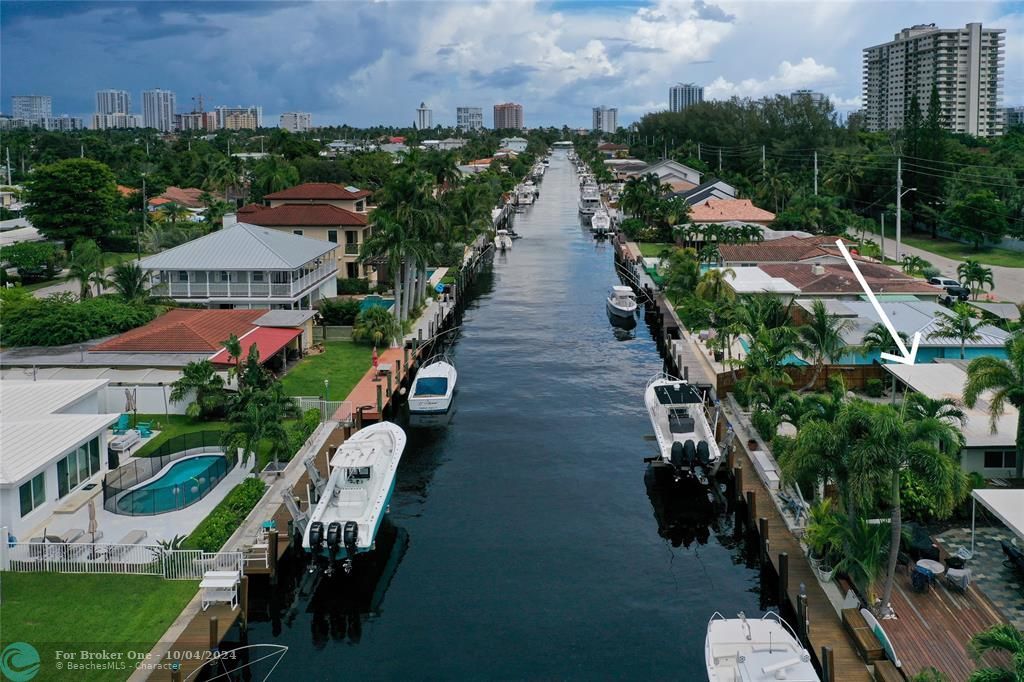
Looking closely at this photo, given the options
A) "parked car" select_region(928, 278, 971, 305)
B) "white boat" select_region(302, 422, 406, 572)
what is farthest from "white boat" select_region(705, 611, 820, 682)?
"parked car" select_region(928, 278, 971, 305)

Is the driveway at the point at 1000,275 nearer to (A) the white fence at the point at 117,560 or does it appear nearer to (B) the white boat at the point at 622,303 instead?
(B) the white boat at the point at 622,303

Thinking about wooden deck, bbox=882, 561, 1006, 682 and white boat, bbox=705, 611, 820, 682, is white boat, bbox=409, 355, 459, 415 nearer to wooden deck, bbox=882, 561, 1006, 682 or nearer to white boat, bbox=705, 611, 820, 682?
white boat, bbox=705, 611, 820, 682

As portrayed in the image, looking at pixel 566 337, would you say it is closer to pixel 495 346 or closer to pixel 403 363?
pixel 495 346

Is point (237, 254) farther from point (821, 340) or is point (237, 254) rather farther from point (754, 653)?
point (754, 653)

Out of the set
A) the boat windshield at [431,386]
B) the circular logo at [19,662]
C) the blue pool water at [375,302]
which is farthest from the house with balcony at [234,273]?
the circular logo at [19,662]

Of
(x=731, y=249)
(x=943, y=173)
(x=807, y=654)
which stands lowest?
(x=807, y=654)

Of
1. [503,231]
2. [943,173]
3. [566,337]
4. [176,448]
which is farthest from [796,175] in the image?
[176,448]

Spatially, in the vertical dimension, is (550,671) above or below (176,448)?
below
